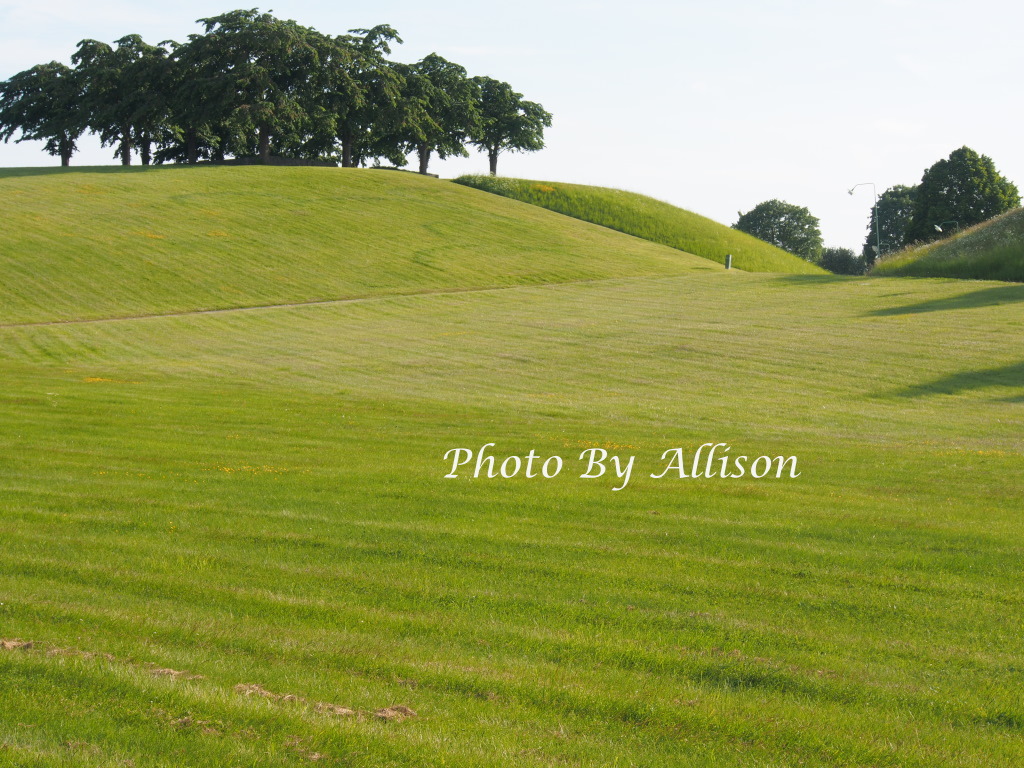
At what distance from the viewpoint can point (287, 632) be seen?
26.9 feet

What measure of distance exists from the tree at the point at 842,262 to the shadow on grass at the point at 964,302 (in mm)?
79884

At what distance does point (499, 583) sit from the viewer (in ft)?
32.2

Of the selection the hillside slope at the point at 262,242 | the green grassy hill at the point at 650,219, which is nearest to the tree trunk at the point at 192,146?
the hillside slope at the point at 262,242

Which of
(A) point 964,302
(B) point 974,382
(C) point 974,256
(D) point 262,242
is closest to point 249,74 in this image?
(D) point 262,242

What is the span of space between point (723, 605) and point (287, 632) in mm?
4144

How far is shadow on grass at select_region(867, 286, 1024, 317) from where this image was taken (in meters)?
46.1

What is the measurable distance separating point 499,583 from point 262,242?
5907 centimetres

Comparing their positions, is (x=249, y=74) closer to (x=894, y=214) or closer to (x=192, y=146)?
(x=192, y=146)

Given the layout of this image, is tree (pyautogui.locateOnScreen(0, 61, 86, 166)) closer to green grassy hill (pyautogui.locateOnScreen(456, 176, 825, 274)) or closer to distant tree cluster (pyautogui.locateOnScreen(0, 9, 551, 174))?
distant tree cluster (pyautogui.locateOnScreen(0, 9, 551, 174))

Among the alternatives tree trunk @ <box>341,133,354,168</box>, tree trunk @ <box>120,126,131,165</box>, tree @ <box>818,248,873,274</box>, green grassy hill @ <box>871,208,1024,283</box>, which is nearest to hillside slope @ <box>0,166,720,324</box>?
tree trunk @ <box>341,133,354,168</box>

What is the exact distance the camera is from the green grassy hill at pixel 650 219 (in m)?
88.1

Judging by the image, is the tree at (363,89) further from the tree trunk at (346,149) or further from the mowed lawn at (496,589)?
the mowed lawn at (496,589)

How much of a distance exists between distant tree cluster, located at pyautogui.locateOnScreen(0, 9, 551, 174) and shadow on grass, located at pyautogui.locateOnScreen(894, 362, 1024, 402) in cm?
7314

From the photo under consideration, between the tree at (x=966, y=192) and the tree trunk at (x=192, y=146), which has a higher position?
the tree trunk at (x=192, y=146)
